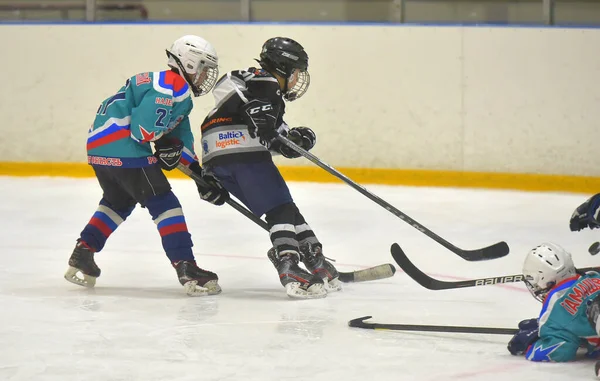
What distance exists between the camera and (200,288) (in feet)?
13.7

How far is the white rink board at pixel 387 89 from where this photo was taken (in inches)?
269

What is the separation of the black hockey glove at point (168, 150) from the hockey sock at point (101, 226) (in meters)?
0.34

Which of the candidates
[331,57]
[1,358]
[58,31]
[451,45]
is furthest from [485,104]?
[1,358]

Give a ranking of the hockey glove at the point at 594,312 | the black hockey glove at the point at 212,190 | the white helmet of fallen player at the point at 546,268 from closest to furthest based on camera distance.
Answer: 1. the hockey glove at the point at 594,312
2. the white helmet of fallen player at the point at 546,268
3. the black hockey glove at the point at 212,190

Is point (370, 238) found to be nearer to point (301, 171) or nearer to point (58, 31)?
point (301, 171)

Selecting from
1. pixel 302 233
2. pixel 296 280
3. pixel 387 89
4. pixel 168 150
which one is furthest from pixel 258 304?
pixel 387 89

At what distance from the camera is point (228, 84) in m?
4.24

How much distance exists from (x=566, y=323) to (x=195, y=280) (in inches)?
61.8

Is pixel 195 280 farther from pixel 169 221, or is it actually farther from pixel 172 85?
pixel 172 85

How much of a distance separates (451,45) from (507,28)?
37 centimetres

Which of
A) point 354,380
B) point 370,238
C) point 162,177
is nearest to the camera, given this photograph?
point 354,380

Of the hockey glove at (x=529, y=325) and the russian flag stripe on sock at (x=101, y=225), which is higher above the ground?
the russian flag stripe on sock at (x=101, y=225)

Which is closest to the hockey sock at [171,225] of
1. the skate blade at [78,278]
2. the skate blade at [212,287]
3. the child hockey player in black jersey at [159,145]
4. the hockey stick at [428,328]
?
the child hockey player in black jersey at [159,145]

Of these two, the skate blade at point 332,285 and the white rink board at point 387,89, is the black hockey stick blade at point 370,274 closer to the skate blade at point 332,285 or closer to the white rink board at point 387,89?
the skate blade at point 332,285
